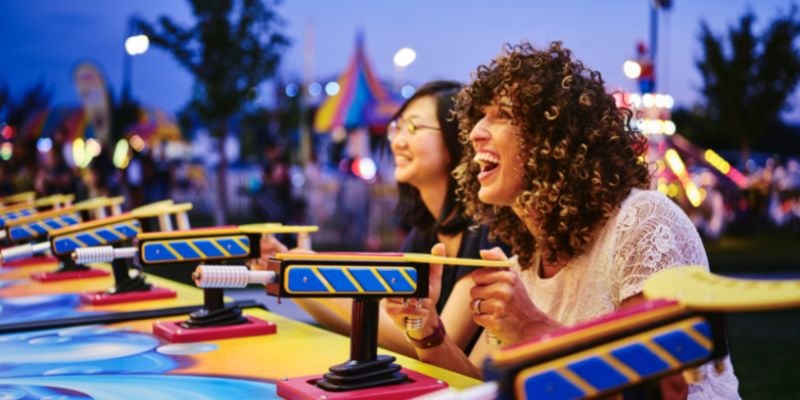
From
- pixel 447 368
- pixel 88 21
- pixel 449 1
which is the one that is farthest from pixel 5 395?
pixel 88 21

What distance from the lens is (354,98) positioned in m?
15.8

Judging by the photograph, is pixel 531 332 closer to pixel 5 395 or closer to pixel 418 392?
pixel 418 392

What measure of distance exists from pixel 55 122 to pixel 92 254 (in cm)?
3267

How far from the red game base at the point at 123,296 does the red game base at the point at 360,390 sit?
131cm

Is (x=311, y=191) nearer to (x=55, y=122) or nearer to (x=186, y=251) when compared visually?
(x=186, y=251)

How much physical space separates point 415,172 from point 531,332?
1394 mm

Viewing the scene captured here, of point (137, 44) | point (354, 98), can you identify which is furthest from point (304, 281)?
point (354, 98)

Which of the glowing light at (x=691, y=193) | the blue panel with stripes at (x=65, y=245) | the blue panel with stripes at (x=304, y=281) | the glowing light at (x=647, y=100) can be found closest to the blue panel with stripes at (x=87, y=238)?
the blue panel with stripes at (x=65, y=245)

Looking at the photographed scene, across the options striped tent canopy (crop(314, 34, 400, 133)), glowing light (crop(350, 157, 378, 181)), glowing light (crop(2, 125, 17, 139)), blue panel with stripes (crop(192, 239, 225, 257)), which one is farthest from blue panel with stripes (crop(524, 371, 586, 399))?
glowing light (crop(2, 125, 17, 139))

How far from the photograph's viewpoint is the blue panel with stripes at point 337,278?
1.55 meters

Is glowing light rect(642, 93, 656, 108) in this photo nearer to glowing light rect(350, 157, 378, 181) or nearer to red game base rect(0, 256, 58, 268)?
glowing light rect(350, 157, 378, 181)

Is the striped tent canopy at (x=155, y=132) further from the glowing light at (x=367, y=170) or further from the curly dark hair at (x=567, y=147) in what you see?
the curly dark hair at (x=567, y=147)

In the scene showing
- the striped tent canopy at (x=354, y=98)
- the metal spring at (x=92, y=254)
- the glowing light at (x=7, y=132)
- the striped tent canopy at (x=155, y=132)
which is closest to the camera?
the metal spring at (x=92, y=254)

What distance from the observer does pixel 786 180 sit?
21531mm
